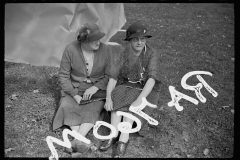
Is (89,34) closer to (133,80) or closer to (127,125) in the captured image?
(133,80)

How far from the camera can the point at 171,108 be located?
13.0 ft

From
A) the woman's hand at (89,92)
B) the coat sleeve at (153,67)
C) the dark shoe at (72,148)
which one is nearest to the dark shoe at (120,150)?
the dark shoe at (72,148)

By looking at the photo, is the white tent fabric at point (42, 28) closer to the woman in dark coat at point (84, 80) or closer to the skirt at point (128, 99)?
the woman in dark coat at point (84, 80)

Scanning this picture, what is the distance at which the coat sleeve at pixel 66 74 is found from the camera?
345 centimetres

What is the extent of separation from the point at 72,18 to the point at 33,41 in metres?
0.83

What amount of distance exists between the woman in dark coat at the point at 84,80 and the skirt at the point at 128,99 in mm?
299

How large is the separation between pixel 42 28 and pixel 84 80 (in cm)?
184

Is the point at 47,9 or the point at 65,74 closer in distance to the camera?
the point at 65,74

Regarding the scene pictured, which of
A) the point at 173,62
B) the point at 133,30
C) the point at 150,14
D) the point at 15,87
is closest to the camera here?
the point at 133,30

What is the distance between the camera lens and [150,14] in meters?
8.68

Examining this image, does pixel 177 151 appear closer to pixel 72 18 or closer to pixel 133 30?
pixel 133 30

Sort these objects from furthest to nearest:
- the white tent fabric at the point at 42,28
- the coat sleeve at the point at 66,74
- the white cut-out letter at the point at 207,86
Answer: the white tent fabric at the point at 42,28 → the white cut-out letter at the point at 207,86 → the coat sleeve at the point at 66,74

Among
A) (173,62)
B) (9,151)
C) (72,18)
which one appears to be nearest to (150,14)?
(173,62)

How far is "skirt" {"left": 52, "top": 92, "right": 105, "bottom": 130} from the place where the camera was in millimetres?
3361
